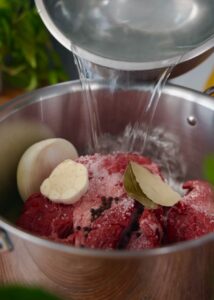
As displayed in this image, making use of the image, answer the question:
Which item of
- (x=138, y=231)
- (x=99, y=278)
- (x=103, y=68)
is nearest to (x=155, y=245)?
(x=138, y=231)

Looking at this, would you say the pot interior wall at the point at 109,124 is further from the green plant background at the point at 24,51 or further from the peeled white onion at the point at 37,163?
the green plant background at the point at 24,51

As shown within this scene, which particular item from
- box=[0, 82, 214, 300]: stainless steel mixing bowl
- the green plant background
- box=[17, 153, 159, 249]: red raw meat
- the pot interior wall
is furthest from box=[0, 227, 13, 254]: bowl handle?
the green plant background

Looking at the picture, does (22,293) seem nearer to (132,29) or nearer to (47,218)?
(47,218)

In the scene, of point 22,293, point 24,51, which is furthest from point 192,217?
point 24,51

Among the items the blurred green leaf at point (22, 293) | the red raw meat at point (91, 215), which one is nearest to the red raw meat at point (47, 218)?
the red raw meat at point (91, 215)

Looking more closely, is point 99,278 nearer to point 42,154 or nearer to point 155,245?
point 155,245

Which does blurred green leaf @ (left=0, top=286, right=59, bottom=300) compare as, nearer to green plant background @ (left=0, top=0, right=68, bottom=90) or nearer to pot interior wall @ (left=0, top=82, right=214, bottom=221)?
pot interior wall @ (left=0, top=82, right=214, bottom=221)
